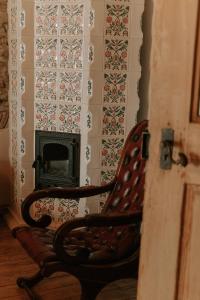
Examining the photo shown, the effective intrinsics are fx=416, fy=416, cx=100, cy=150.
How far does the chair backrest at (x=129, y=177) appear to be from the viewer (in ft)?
7.50

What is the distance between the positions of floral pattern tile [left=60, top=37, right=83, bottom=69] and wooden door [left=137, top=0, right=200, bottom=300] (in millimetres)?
1545

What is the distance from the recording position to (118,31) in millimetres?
2814

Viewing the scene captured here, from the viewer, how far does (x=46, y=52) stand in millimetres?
3000

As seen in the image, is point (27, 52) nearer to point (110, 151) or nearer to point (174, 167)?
point (110, 151)

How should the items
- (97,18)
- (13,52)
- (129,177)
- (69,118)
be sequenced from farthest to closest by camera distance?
(13,52), (69,118), (97,18), (129,177)

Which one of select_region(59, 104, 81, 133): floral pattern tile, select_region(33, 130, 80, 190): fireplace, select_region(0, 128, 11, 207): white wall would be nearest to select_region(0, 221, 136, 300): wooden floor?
select_region(33, 130, 80, 190): fireplace

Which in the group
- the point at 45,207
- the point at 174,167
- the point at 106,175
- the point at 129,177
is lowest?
the point at 45,207

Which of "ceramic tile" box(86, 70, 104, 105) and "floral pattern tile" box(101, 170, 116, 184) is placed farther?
"floral pattern tile" box(101, 170, 116, 184)

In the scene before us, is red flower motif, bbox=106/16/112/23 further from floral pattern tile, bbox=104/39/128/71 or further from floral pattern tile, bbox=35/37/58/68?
floral pattern tile, bbox=35/37/58/68

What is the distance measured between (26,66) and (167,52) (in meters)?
1.94

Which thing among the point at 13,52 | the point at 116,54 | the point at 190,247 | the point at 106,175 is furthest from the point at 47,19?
the point at 190,247

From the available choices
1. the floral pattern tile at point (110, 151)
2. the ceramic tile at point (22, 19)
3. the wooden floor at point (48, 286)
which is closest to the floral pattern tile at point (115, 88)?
the floral pattern tile at point (110, 151)

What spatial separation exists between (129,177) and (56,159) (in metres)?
0.99

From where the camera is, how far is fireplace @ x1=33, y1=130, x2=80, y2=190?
302 cm
